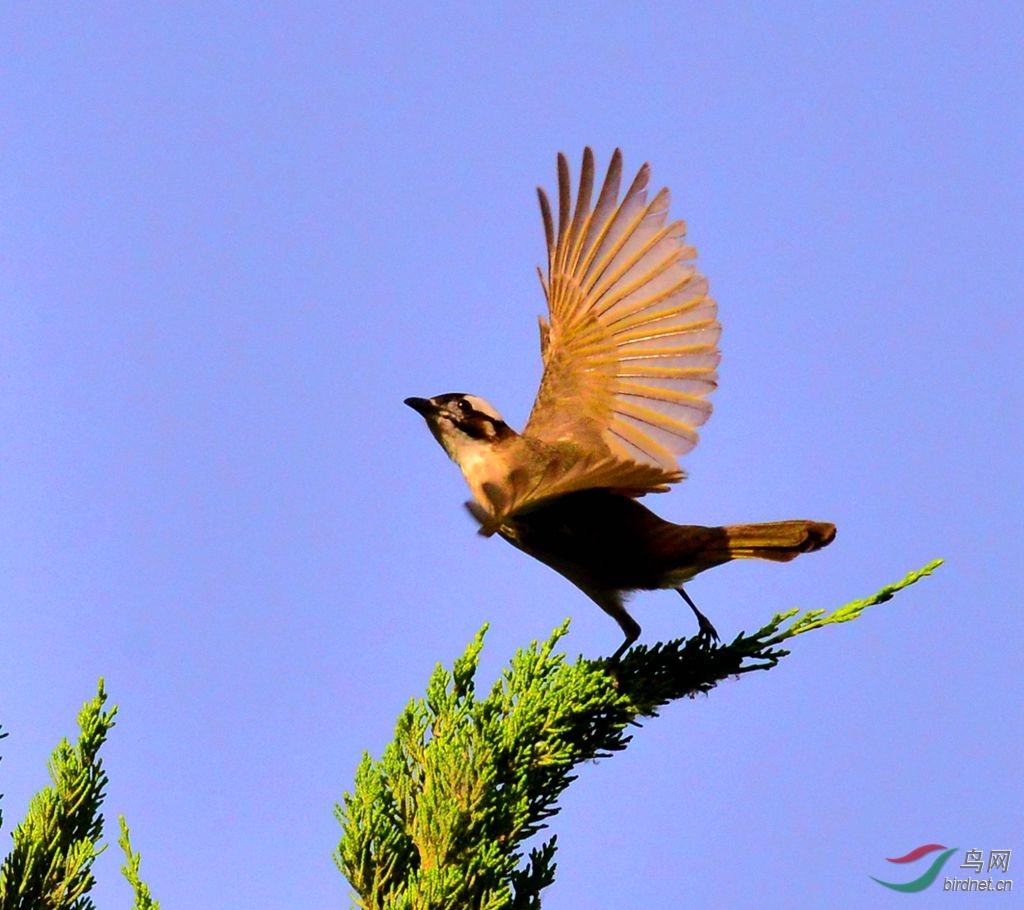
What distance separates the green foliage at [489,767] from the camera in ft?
11.6

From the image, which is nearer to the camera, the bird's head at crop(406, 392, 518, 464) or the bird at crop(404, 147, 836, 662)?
the bird at crop(404, 147, 836, 662)

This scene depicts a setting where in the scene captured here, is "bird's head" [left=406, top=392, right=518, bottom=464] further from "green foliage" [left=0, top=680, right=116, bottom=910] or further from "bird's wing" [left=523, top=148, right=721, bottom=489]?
"green foliage" [left=0, top=680, right=116, bottom=910]

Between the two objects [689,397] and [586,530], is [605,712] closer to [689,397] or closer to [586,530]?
[586,530]

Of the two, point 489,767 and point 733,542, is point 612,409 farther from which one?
point 489,767

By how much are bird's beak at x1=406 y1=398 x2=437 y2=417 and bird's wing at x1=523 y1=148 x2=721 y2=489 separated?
0.48 meters

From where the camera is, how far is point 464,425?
5.89 metres

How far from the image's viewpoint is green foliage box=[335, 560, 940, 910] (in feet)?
11.6

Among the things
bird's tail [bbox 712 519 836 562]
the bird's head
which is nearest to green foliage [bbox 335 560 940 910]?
bird's tail [bbox 712 519 836 562]

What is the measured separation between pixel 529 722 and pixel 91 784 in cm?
134

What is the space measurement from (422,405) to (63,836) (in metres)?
3.07

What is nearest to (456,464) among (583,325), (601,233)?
(583,325)

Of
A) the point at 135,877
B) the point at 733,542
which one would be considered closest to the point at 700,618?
the point at 733,542

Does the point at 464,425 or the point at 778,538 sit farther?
the point at 464,425

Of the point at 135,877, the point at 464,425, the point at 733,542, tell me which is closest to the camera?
the point at 135,877
